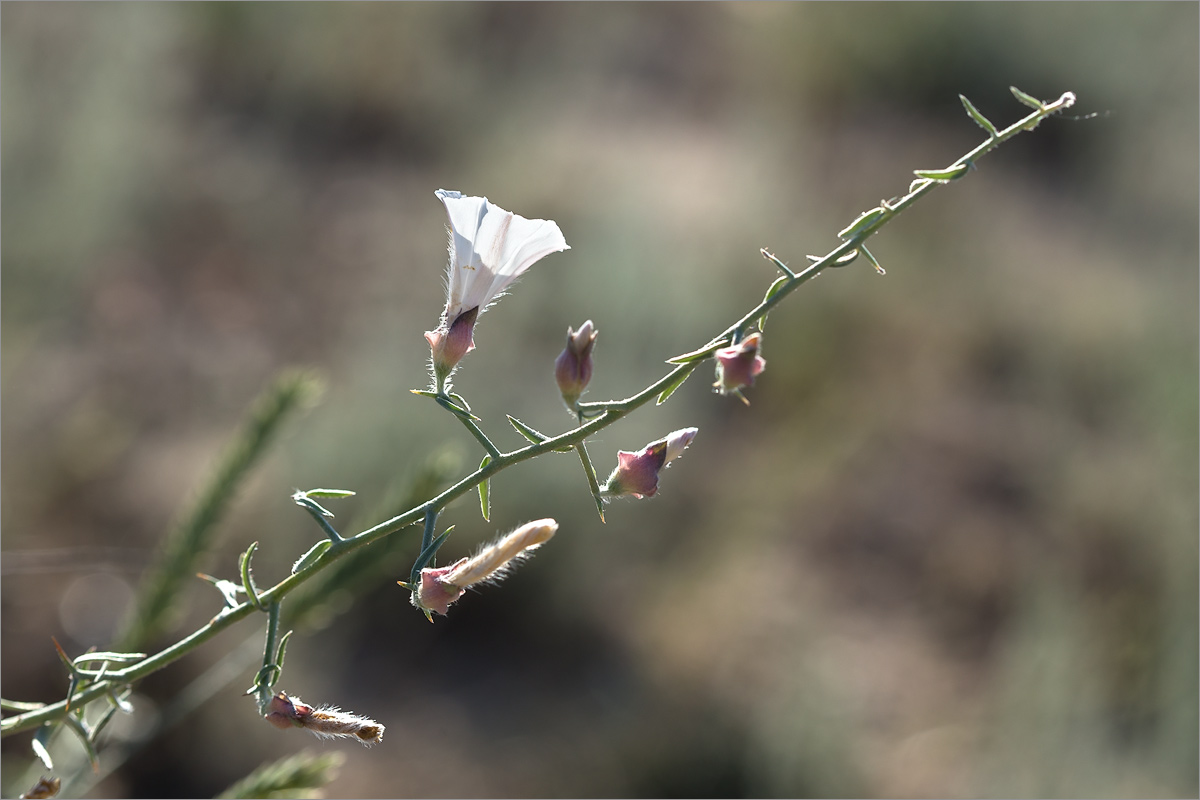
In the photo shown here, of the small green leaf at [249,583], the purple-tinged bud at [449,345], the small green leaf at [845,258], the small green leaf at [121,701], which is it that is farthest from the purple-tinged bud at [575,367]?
the small green leaf at [121,701]

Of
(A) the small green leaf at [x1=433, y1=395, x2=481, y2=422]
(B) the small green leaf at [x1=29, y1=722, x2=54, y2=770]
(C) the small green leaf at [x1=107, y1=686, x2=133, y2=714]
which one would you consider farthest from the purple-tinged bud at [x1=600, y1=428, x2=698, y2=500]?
(B) the small green leaf at [x1=29, y1=722, x2=54, y2=770]

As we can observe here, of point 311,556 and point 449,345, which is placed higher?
point 449,345

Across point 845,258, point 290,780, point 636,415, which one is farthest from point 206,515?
point 636,415

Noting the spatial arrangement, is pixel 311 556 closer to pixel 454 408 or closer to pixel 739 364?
pixel 454 408

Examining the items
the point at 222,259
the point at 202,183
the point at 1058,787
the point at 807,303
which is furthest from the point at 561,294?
the point at 1058,787

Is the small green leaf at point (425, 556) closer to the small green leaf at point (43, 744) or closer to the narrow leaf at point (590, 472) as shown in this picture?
the narrow leaf at point (590, 472)

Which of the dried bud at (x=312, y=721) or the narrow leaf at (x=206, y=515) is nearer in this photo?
the dried bud at (x=312, y=721)
